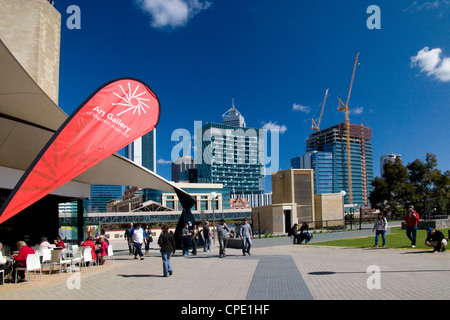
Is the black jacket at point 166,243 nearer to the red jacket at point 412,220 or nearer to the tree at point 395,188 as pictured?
the red jacket at point 412,220

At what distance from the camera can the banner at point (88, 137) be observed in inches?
278

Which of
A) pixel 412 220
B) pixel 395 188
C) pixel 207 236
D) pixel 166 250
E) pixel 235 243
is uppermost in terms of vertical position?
pixel 395 188

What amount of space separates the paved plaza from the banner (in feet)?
8.21

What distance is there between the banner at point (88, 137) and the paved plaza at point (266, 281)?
250cm

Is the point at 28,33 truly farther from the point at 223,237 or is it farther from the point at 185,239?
the point at 223,237

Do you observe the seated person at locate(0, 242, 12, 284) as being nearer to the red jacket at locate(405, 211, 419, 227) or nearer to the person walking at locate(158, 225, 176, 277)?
the person walking at locate(158, 225, 176, 277)

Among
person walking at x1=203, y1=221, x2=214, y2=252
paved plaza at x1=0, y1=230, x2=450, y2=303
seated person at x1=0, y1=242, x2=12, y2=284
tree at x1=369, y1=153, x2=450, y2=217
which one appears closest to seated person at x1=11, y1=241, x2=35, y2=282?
seated person at x1=0, y1=242, x2=12, y2=284

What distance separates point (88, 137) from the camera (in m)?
8.22

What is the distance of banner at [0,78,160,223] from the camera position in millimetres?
7070

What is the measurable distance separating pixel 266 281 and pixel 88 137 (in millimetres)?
5504

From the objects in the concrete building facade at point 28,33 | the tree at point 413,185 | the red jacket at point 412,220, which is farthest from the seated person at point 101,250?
the tree at point 413,185

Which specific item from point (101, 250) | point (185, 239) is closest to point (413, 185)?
point (185, 239)

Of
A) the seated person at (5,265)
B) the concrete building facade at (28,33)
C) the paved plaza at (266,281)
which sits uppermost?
the concrete building facade at (28,33)

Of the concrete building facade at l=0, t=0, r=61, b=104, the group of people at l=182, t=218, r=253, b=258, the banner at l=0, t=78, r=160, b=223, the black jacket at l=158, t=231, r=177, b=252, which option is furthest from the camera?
the concrete building facade at l=0, t=0, r=61, b=104
